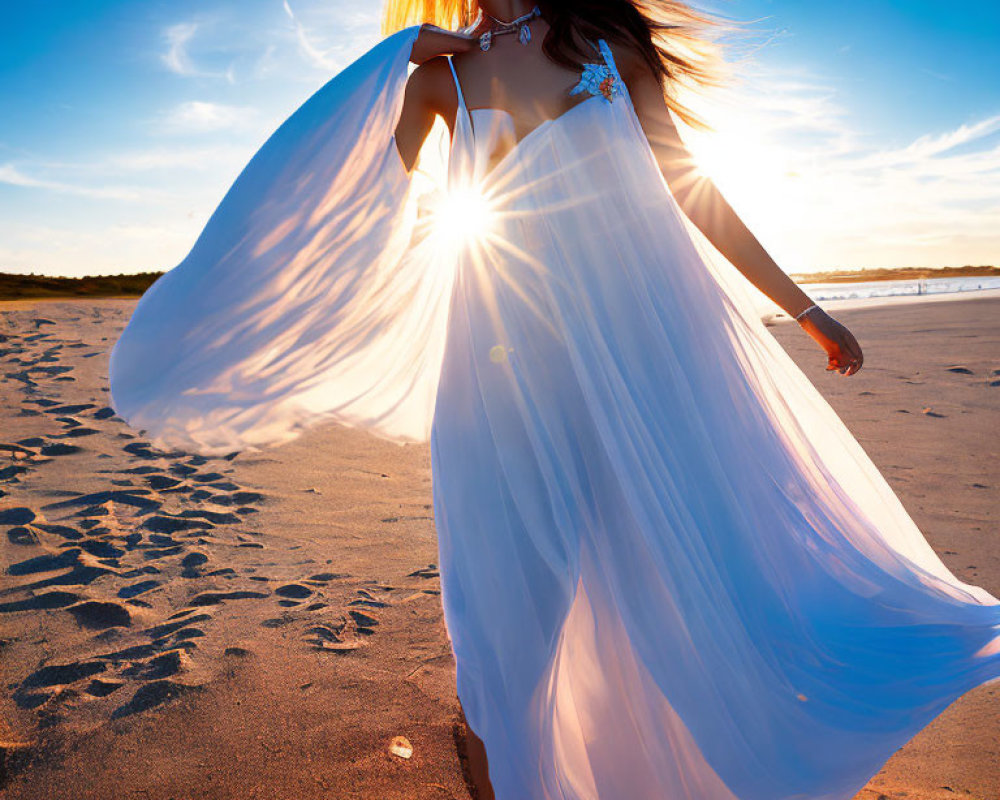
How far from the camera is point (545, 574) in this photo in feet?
4.75

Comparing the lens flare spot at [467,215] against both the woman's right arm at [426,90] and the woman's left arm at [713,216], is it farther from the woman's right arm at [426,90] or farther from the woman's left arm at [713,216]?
the woman's left arm at [713,216]

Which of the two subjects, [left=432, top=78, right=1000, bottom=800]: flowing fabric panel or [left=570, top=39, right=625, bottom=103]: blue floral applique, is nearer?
[left=432, top=78, right=1000, bottom=800]: flowing fabric panel

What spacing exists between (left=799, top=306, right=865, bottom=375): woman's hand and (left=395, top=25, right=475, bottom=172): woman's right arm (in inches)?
43.1

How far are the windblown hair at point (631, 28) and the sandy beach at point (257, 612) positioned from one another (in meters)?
Answer: 1.98

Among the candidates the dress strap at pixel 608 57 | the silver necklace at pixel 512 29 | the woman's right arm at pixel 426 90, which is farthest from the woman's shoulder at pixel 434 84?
the dress strap at pixel 608 57

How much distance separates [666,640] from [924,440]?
4.33 meters

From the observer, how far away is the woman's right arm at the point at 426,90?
1.75 meters

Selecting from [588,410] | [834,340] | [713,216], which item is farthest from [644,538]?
[713,216]

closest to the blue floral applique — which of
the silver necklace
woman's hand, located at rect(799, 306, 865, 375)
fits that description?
the silver necklace

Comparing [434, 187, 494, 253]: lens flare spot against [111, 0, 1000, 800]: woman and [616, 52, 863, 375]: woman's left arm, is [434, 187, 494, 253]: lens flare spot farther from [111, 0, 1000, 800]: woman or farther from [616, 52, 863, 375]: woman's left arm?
[616, 52, 863, 375]: woman's left arm

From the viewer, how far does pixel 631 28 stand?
1845mm

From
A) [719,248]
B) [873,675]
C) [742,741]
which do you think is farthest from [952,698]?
[719,248]

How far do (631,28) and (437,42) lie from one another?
53cm

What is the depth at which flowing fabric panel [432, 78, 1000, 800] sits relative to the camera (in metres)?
1.42
